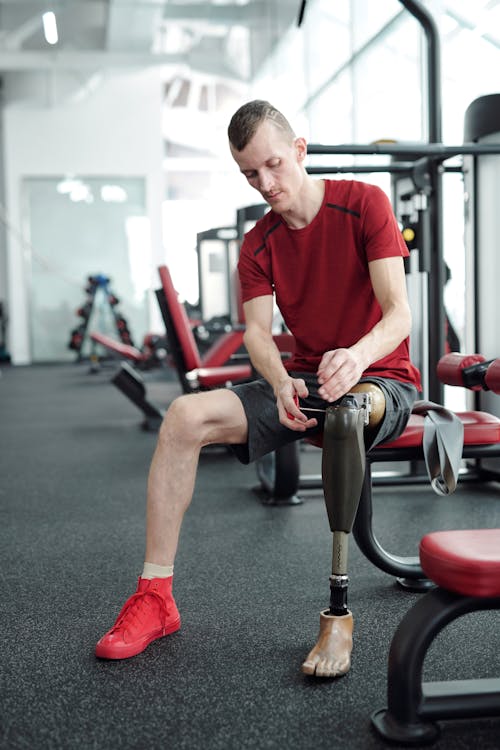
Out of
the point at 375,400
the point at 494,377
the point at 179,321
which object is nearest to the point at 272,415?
the point at 375,400

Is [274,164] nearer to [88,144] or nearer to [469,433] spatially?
[469,433]

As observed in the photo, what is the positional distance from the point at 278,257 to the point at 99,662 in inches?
36.6

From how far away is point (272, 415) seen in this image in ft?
5.63

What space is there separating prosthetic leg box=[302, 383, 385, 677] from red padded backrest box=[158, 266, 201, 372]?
2323mm

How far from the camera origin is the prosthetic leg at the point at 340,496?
1425 mm

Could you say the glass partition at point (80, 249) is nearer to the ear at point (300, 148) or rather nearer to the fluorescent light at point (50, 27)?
the fluorescent light at point (50, 27)

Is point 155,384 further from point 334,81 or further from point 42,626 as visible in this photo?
point 42,626

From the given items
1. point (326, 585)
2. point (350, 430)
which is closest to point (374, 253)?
point (350, 430)

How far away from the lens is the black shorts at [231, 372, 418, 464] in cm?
167

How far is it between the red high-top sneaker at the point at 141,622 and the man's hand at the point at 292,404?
43cm

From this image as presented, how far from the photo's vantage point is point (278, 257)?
70.9 inches

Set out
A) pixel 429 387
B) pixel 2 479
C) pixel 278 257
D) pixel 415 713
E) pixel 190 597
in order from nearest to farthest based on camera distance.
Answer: pixel 415 713 < pixel 278 257 < pixel 190 597 < pixel 429 387 < pixel 2 479

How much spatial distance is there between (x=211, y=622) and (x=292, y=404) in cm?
57

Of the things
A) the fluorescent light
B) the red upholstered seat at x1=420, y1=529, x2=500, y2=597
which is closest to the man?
Result: the red upholstered seat at x1=420, y1=529, x2=500, y2=597
